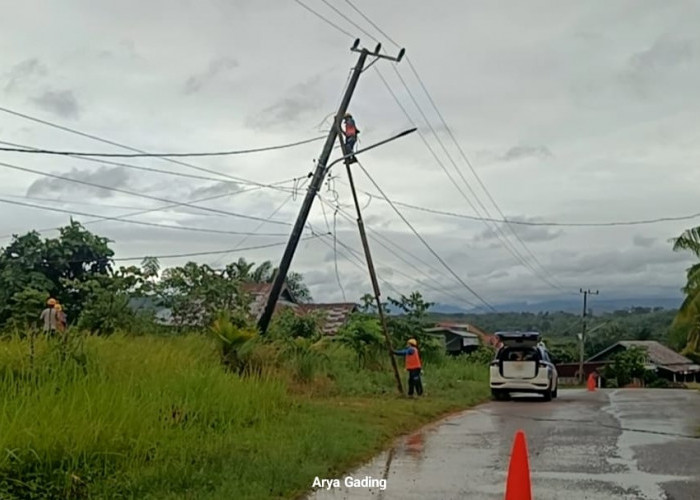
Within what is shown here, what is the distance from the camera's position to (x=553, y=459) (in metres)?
11.1

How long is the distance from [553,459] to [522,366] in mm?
11927

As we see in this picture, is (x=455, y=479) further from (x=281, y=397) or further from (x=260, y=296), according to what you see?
(x=260, y=296)

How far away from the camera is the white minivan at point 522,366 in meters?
22.8

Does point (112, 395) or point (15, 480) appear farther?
point (112, 395)

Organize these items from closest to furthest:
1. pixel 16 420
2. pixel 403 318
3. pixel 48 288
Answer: pixel 16 420 < pixel 403 318 < pixel 48 288

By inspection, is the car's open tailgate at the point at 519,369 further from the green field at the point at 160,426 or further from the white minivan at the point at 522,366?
the green field at the point at 160,426

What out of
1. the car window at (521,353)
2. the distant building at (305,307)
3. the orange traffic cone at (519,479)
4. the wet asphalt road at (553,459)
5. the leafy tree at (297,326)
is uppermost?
the distant building at (305,307)

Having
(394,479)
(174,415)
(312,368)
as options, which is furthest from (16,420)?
(312,368)

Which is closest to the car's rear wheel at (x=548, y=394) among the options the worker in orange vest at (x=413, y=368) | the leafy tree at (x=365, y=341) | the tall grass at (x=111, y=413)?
the worker in orange vest at (x=413, y=368)

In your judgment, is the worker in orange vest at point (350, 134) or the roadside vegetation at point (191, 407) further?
the worker in orange vest at point (350, 134)

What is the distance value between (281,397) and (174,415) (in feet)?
12.0

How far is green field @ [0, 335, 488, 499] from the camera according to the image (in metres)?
8.03

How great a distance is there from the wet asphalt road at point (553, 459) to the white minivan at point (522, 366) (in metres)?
4.56

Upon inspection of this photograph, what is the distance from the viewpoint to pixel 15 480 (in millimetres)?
7566
